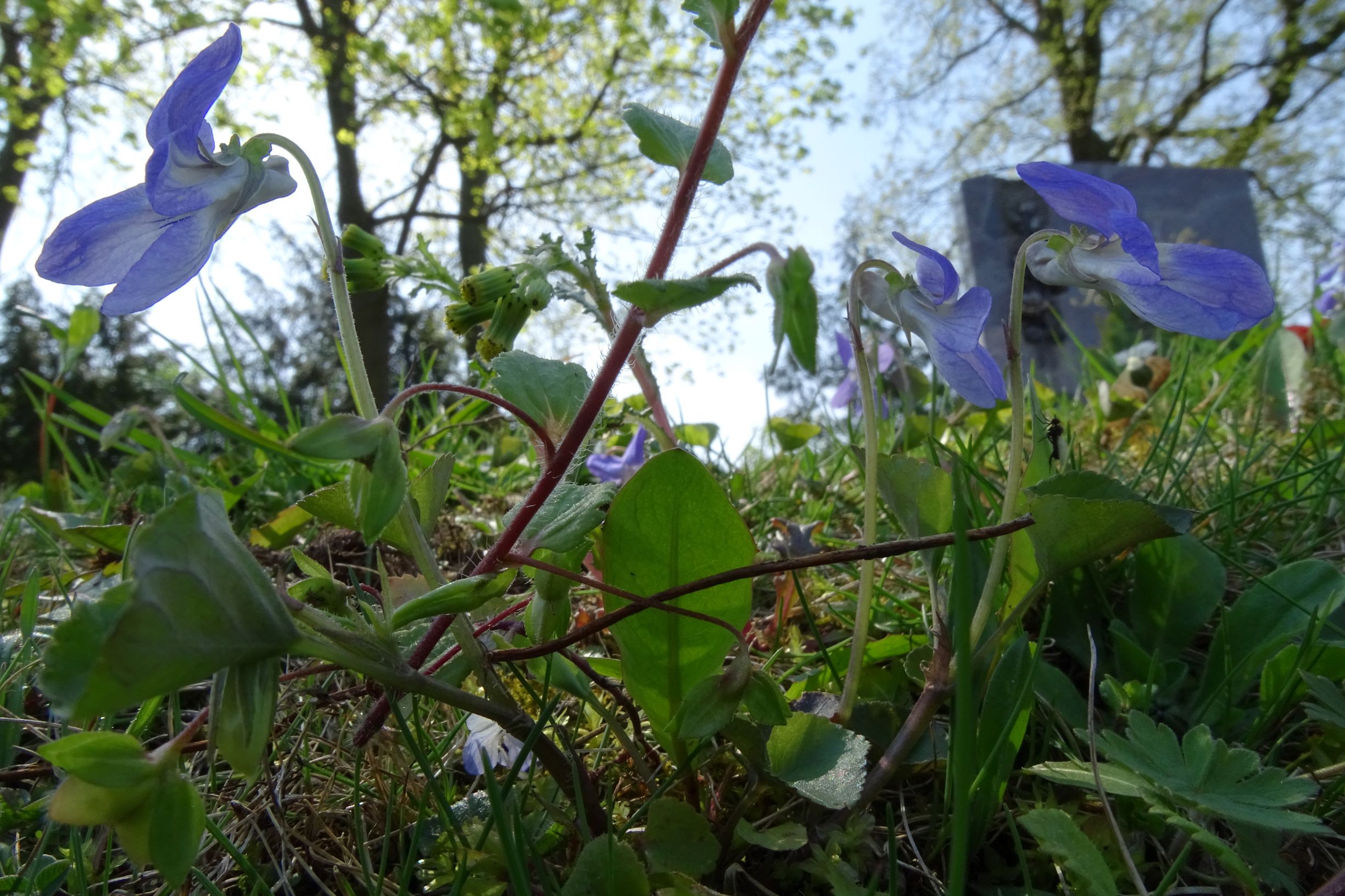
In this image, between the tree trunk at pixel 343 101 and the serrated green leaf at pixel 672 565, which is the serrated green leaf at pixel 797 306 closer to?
the serrated green leaf at pixel 672 565

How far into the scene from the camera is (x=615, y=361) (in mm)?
744

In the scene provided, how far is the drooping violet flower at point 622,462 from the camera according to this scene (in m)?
1.57

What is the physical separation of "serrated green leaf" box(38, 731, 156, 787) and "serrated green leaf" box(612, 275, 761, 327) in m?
0.45

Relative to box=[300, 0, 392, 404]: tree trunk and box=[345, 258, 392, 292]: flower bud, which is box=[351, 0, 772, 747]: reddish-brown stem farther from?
box=[300, 0, 392, 404]: tree trunk

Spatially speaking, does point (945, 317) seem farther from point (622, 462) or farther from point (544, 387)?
point (622, 462)

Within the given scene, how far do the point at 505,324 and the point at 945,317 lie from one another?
0.44 meters

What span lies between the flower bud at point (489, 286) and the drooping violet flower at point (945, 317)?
1.17 ft

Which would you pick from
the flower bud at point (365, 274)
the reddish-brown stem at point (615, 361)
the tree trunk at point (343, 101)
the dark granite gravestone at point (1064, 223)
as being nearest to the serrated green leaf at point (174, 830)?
the reddish-brown stem at point (615, 361)

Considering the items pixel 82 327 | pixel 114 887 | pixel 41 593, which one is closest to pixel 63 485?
pixel 82 327

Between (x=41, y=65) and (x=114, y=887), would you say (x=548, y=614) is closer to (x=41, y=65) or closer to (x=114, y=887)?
(x=114, y=887)

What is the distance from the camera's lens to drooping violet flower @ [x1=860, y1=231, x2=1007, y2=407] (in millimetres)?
839

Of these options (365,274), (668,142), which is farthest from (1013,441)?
(365,274)

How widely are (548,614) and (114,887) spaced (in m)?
0.52

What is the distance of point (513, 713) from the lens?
717mm
